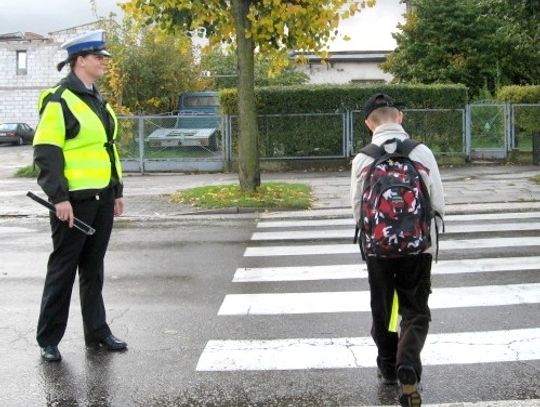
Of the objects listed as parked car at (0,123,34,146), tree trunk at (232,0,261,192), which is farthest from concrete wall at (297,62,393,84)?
tree trunk at (232,0,261,192)

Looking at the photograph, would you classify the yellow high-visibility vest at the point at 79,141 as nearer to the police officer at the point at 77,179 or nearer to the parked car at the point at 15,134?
the police officer at the point at 77,179

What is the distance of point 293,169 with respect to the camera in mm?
20156

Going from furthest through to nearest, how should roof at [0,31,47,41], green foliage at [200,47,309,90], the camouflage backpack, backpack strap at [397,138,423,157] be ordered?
roof at [0,31,47,41], green foliage at [200,47,309,90], backpack strap at [397,138,423,157], the camouflage backpack

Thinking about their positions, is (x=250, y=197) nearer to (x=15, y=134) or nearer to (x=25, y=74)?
(x=15, y=134)

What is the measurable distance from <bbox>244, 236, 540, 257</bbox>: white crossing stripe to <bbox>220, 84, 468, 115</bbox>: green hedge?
1107cm

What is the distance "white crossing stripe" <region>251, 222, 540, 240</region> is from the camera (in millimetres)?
10031

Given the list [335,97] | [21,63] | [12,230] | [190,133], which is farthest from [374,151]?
[21,63]

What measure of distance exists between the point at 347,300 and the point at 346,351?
140 centimetres

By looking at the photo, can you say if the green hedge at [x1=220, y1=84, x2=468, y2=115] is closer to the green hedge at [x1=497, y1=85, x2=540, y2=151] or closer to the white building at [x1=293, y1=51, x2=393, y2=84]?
the green hedge at [x1=497, y1=85, x2=540, y2=151]

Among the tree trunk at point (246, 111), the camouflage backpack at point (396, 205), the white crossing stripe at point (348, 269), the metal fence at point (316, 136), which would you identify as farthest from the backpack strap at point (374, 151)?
the metal fence at point (316, 136)

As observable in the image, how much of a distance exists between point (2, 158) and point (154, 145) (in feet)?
46.6

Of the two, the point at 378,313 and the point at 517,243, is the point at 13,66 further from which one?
the point at 378,313

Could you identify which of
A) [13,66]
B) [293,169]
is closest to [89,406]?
[293,169]

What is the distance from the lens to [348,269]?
7.70 m
